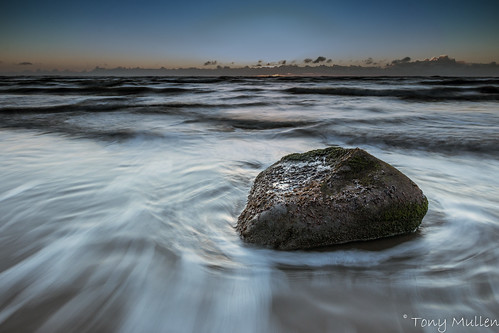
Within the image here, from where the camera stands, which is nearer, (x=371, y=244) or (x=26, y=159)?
(x=371, y=244)

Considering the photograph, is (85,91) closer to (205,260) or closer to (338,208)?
(205,260)

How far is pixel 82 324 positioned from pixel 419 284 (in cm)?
204

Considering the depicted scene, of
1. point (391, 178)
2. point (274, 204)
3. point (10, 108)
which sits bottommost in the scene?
point (10, 108)

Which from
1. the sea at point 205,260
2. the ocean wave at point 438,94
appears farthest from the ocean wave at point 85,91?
the sea at point 205,260

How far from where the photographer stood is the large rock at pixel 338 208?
2.19m

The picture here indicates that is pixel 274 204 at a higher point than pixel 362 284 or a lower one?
higher

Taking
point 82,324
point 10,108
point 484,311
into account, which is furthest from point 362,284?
point 10,108

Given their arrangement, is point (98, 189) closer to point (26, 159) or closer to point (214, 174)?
point (214, 174)

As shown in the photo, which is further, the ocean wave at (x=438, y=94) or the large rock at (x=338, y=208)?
the ocean wave at (x=438, y=94)

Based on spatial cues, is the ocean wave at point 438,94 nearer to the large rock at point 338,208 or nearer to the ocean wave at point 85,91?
the ocean wave at point 85,91

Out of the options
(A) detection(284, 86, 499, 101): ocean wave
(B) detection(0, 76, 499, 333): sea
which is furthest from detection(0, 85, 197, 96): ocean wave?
(B) detection(0, 76, 499, 333): sea

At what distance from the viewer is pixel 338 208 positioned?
2.21 m

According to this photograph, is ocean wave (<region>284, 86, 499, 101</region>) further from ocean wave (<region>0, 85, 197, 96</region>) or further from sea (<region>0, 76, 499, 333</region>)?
sea (<region>0, 76, 499, 333</region>)

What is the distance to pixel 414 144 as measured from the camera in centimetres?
629
